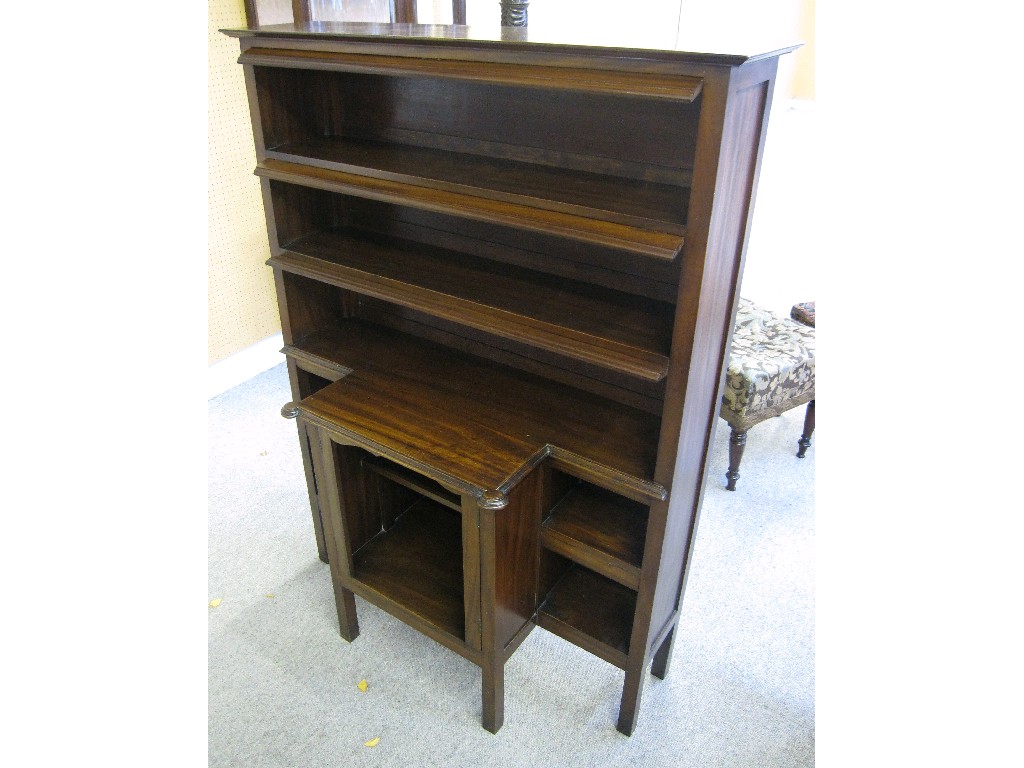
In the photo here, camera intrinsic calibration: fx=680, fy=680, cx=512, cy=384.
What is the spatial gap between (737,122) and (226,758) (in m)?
1.60

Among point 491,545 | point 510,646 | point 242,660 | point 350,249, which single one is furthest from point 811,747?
point 350,249

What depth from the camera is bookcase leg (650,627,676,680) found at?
1628 millimetres

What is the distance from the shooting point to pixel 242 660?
1697 millimetres

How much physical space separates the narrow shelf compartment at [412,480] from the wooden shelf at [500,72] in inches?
31.9

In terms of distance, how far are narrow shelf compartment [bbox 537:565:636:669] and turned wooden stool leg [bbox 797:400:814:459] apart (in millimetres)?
1219

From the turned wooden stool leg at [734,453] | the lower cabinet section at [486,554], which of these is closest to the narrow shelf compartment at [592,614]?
the lower cabinet section at [486,554]

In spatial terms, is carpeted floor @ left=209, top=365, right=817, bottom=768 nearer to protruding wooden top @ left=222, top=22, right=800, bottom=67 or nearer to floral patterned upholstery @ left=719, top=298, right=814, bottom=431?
floral patterned upholstery @ left=719, top=298, right=814, bottom=431

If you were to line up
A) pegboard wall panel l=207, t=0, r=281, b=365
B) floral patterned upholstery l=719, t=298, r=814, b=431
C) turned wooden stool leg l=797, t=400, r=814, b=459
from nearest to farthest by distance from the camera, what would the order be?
floral patterned upholstery l=719, t=298, r=814, b=431
pegboard wall panel l=207, t=0, r=281, b=365
turned wooden stool leg l=797, t=400, r=814, b=459

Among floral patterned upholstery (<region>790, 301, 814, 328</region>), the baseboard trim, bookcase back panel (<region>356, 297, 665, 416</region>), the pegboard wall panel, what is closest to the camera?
bookcase back panel (<region>356, 297, 665, 416</region>)

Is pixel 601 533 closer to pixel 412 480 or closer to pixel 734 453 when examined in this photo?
pixel 412 480

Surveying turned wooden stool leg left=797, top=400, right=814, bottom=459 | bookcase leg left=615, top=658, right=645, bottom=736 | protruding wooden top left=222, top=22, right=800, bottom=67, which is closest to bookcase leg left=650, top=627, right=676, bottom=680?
bookcase leg left=615, top=658, right=645, bottom=736

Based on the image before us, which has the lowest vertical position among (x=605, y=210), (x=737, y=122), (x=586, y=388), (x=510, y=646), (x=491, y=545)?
(x=510, y=646)

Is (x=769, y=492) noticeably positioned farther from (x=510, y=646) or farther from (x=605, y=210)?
(x=605, y=210)

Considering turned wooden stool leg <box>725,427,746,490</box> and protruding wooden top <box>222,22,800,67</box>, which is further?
turned wooden stool leg <box>725,427,746,490</box>
